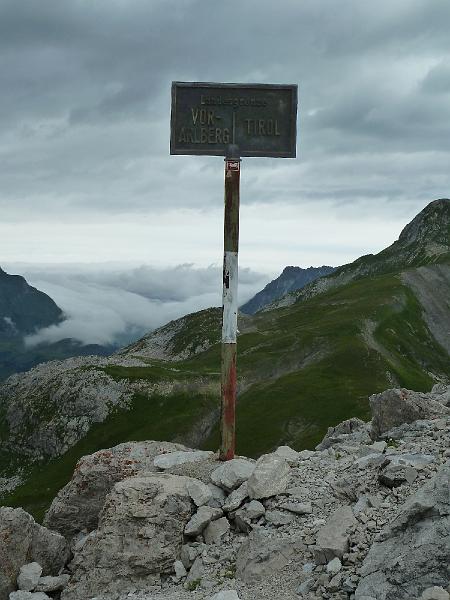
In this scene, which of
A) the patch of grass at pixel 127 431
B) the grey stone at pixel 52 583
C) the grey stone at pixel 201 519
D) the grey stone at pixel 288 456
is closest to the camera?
the grey stone at pixel 201 519

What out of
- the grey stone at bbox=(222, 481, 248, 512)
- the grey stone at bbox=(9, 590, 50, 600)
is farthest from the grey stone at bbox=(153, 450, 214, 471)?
the grey stone at bbox=(9, 590, 50, 600)

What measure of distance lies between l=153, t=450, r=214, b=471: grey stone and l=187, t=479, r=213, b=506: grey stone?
2.20 m

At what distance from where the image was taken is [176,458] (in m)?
20.0

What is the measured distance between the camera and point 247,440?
99.3 metres

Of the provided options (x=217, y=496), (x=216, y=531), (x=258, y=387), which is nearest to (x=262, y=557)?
(x=216, y=531)

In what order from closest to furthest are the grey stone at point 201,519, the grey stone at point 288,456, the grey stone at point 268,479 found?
the grey stone at point 201,519 → the grey stone at point 268,479 → the grey stone at point 288,456

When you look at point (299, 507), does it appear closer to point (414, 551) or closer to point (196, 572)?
point (196, 572)

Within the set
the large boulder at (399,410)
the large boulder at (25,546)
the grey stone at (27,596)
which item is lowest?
the grey stone at (27,596)

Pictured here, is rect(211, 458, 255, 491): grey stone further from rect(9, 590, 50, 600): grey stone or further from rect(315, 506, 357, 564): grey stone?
rect(9, 590, 50, 600): grey stone

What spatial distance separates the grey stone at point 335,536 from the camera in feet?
43.0

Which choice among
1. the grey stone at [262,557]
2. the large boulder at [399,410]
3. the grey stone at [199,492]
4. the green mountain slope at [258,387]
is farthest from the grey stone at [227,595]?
the green mountain slope at [258,387]

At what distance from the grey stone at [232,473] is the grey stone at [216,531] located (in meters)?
1.20

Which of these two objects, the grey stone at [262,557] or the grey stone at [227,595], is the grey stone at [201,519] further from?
the grey stone at [227,595]

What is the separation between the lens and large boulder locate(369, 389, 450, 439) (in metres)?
22.5
